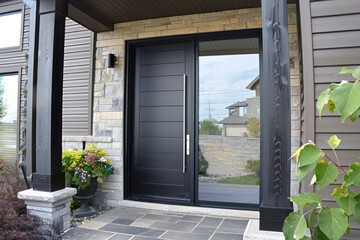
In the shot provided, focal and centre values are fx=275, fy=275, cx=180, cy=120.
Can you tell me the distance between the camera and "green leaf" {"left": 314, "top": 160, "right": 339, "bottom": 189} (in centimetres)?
119

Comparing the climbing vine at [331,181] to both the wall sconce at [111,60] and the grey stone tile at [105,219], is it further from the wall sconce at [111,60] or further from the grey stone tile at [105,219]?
the wall sconce at [111,60]

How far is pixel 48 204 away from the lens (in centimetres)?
269

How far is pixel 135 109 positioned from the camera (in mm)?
3980

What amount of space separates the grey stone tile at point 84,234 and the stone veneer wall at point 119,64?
Answer: 0.93 meters

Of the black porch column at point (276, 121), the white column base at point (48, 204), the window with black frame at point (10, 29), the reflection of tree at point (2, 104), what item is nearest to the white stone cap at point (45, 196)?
the white column base at point (48, 204)

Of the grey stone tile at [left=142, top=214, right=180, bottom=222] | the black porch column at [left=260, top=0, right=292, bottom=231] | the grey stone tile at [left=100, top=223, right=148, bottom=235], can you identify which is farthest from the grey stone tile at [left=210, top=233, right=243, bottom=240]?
the black porch column at [left=260, top=0, right=292, bottom=231]

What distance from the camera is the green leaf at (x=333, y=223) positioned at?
1127 millimetres

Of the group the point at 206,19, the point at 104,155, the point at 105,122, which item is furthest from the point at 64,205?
the point at 206,19

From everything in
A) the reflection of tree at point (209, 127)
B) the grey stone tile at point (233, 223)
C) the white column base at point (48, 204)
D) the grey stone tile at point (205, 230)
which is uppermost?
the reflection of tree at point (209, 127)

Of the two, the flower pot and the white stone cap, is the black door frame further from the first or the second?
the white stone cap

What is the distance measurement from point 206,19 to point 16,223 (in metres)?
3.11

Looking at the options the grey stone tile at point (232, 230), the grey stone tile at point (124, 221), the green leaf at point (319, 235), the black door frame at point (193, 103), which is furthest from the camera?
the black door frame at point (193, 103)

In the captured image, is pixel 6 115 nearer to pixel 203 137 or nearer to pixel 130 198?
pixel 130 198

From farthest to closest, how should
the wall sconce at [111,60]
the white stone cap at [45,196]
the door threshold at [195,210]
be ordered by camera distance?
the wall sconce at [111,60] → the door threshold at [195,210] → the white stone cap at [45,196]
